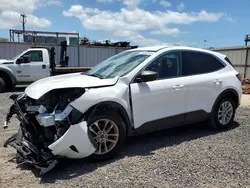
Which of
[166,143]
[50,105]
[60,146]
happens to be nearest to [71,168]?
[60,146]

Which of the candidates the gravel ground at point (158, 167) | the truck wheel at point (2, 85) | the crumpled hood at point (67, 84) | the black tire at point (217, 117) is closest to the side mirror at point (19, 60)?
the truck wheel at point (2, 85)

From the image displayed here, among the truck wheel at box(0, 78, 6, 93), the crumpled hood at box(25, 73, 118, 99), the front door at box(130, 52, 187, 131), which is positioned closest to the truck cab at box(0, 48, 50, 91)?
the truck wheel at box(0, 78, 6, 93)

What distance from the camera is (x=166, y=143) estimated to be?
493 cm

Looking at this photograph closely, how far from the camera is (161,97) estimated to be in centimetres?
468

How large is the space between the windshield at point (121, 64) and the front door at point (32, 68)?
9035mm

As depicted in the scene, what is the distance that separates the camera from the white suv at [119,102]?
3.76 meters

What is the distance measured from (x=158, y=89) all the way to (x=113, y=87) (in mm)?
857

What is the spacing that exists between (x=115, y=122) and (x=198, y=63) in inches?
92.0

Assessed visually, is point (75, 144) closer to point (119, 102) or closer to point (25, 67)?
point (119, 102)

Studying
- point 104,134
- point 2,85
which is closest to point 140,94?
point 104,134

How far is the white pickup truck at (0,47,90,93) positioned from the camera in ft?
42.2

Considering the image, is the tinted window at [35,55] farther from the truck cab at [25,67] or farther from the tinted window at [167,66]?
the tinted window at [167,66]

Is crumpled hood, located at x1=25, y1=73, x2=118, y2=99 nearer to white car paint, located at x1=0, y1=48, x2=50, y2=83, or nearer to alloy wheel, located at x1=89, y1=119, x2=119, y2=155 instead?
alloy wheel, located at x1=89, y1=119, x2=119, y2=155

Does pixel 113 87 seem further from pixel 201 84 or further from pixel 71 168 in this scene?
pixel 201 84
